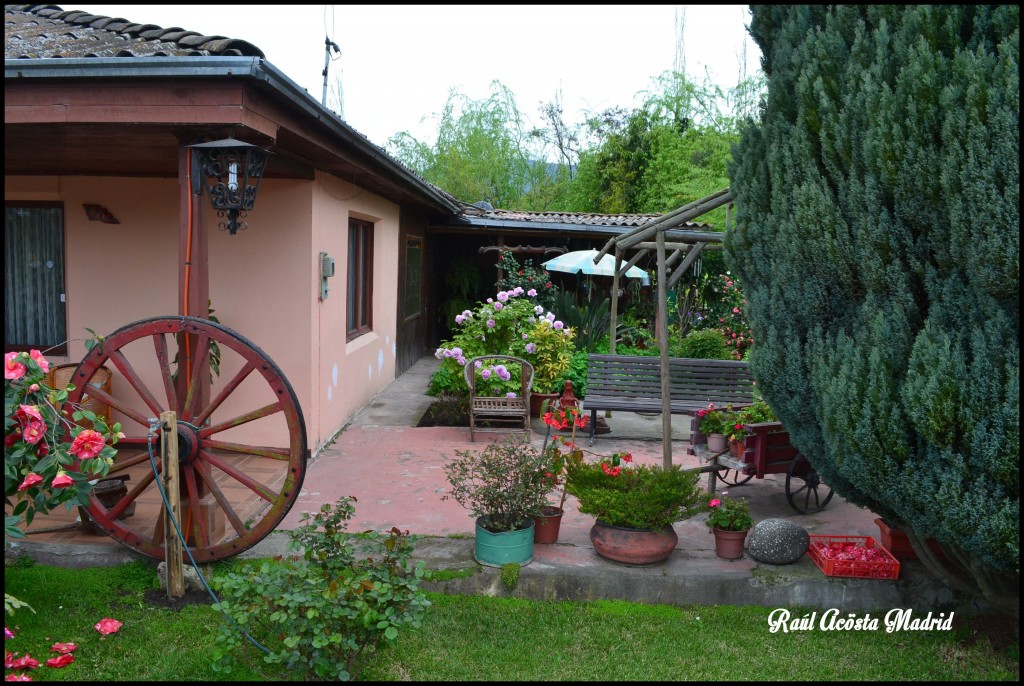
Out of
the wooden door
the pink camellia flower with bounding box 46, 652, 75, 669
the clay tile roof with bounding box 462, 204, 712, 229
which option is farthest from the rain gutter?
the clay tile roof with bounding box 462, 204, 712, 229

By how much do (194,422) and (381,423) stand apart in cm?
354

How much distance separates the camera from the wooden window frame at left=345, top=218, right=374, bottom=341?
24.4ft

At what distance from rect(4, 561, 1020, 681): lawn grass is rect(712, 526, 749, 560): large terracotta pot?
0.32m

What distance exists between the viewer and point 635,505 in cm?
368

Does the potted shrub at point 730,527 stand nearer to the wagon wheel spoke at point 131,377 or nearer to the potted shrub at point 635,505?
the potted shrub at point 635,505

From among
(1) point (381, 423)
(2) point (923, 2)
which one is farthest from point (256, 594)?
(1) point (381, 423)

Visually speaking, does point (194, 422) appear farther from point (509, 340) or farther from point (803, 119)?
point (509, 340)

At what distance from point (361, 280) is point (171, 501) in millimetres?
4810

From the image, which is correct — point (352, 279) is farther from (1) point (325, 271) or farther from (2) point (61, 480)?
(2) point (61, 480)

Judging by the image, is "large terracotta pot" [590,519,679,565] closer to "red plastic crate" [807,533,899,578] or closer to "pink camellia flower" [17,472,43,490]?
"red plastic crate" [807,533,899,578]

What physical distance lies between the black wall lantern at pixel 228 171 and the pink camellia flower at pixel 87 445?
1.24 metres

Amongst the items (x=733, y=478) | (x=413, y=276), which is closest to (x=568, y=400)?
(x=733, y=478)

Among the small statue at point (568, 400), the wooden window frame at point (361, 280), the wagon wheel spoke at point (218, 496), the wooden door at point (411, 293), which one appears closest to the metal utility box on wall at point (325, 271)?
the wooden window frame at point (361, 280)

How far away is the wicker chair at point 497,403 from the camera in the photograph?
21.6 feet
